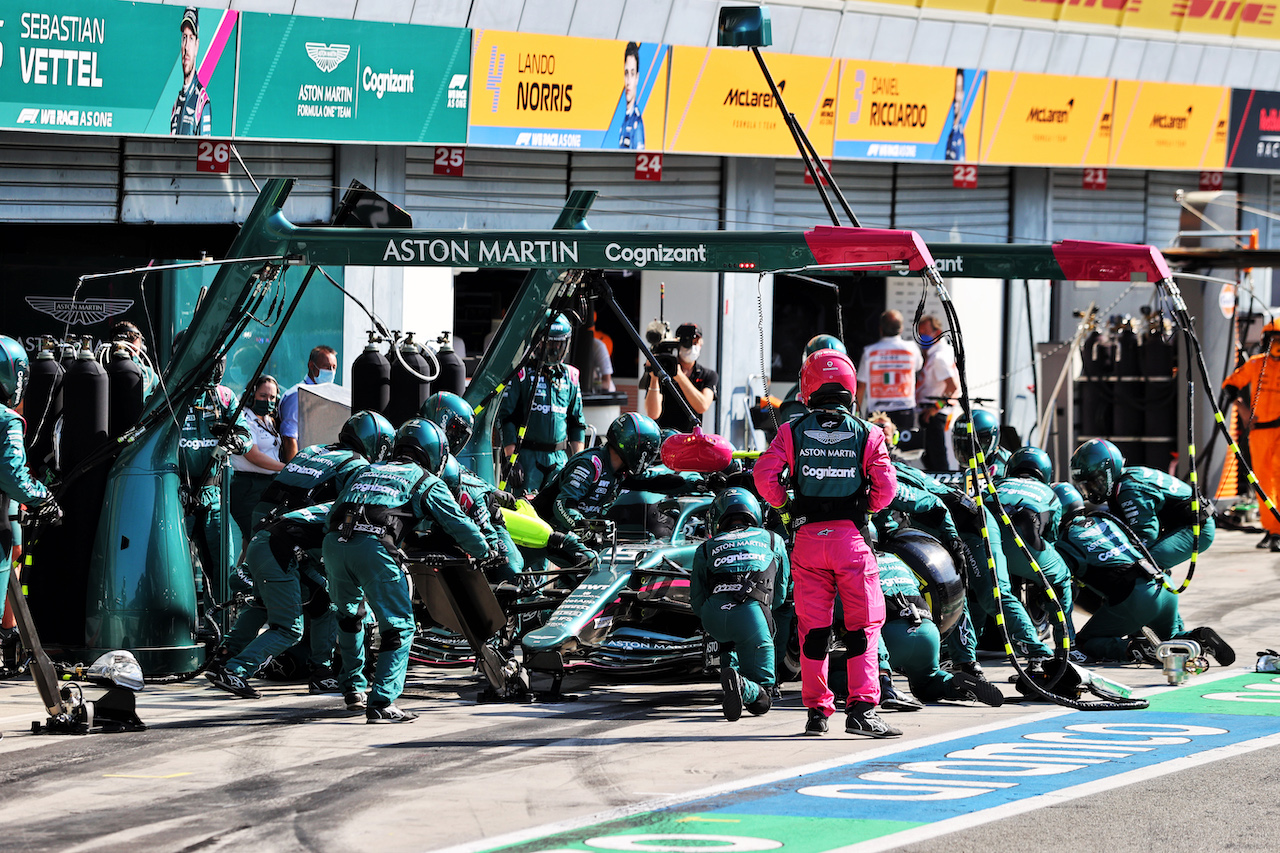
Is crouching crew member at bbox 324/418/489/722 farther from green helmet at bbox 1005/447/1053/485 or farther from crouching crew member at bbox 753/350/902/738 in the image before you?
green helmet at bbox 1005/447/1053/485

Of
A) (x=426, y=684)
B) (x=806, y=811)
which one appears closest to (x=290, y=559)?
(x=426, y=684)

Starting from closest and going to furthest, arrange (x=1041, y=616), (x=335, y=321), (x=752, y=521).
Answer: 1. (x=752, y=521)
2. (x=1041, y=616)
3. (x=335, y=321)

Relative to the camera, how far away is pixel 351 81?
16.8 metres

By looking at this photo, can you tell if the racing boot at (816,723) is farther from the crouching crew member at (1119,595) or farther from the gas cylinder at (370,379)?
the gas cylinder at (370,379)

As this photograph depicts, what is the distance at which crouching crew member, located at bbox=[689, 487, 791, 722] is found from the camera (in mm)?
9672

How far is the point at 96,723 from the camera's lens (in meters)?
9.22

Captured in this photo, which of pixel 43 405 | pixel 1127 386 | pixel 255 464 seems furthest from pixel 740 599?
pixel 1127 386

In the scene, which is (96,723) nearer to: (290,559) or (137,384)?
(290,559)

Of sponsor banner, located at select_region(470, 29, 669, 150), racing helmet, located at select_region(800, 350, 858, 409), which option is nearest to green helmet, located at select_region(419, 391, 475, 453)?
racing helmet, located at select_region(800, 350, 858, 409)

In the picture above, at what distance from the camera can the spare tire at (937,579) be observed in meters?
10.3

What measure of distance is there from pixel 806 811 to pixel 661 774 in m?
0.97

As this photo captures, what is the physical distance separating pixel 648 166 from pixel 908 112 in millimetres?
3540

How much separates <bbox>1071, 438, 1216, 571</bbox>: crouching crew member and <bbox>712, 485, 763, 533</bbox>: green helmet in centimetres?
289

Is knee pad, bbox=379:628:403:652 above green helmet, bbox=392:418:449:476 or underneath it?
underneath
